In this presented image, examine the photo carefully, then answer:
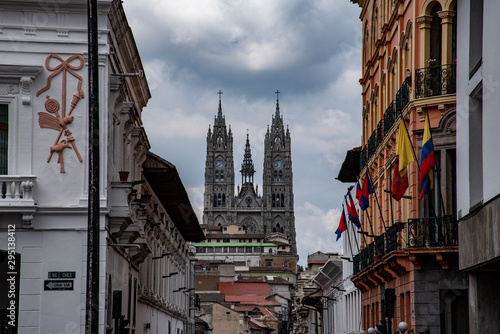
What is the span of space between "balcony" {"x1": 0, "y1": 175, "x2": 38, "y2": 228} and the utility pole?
5092 millimetres

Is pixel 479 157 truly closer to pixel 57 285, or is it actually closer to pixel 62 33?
pixel 57 285

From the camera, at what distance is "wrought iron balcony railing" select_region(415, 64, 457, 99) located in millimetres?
24562

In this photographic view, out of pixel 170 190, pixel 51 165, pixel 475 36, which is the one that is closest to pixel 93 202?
pixel 51 165

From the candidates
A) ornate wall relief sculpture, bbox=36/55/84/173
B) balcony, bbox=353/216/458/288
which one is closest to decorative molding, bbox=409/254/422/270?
balcony, bbox=353/216/458/288

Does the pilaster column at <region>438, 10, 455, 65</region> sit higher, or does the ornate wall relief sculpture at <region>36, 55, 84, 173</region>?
the pilaster column at <region>438, 10, 455, 65</region>

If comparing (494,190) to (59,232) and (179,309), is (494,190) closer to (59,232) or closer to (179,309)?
(59,232)

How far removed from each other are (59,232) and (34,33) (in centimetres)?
477

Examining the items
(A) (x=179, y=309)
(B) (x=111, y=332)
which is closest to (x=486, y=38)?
(B) (x=111, y=332)

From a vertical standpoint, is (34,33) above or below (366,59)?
below

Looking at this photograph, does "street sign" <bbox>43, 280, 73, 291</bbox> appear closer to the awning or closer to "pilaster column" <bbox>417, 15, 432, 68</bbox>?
"pilaster column" <bbox>417, 15, 432, 68</bbox>

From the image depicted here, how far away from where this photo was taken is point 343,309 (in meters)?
49.1

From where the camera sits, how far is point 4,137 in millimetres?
22266

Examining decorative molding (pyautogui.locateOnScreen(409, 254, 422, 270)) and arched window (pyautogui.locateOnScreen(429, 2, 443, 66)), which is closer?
decorative molding (pyautogui.locateOnScreen(409, 254, 422, 270))

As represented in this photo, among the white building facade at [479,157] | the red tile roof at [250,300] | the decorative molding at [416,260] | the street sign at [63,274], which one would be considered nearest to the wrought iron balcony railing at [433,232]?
the decorative molding at [416,260]
